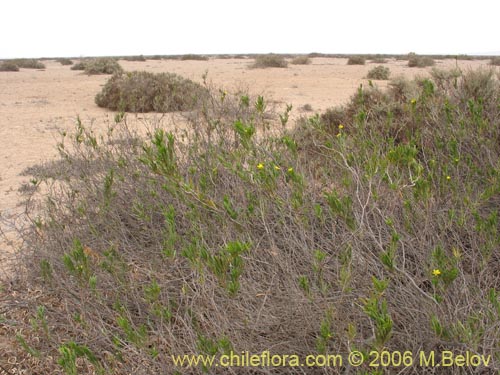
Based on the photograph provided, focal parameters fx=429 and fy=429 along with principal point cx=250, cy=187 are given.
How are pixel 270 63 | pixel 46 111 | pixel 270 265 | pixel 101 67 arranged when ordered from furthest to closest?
pixel 270 63, pixel 101 67, pixel 46 111, pixel 270 265

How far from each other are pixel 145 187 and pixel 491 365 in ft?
7.77

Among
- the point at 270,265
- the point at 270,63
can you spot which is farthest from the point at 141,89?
the point at 270,63

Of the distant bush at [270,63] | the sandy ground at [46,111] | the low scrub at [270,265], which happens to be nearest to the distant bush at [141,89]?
the sandy ground at [46,111]

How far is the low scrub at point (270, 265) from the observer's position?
62.8 inches

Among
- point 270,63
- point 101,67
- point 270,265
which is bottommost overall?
point 270,265

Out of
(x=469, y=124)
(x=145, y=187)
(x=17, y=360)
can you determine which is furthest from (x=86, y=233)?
(x=469, y=124)

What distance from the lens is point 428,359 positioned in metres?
1.57

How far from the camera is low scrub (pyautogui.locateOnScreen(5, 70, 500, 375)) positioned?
1.59 metres

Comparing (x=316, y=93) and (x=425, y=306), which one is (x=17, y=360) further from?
(x=316, y=93)

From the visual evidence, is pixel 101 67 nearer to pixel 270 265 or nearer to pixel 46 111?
pixel 46 111

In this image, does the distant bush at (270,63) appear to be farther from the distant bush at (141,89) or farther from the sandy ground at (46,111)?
the distant bush at (141,89)

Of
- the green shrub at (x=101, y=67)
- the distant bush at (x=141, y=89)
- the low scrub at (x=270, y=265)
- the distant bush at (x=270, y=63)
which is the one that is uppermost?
the distant bush at (x=270, y=63)

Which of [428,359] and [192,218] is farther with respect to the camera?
[192,218]

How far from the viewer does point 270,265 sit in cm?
199
